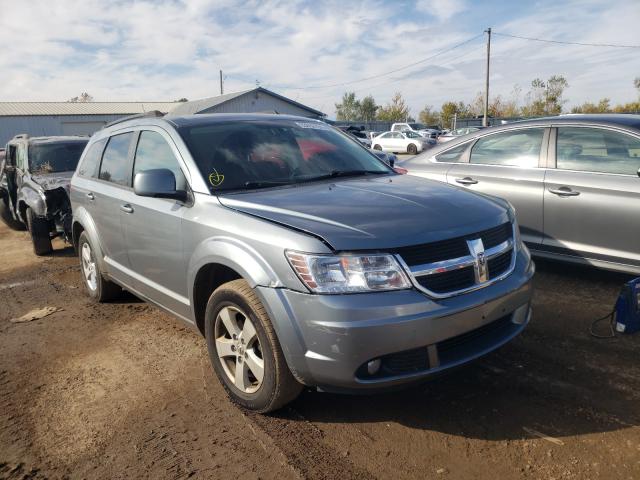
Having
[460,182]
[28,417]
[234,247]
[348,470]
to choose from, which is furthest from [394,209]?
[460,182]

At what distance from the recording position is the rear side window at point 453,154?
19.2ft

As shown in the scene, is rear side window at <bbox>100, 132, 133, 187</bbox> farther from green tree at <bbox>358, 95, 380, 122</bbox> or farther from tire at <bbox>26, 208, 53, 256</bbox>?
green tree at <bbox>358, 95, 380, 122</bbox>

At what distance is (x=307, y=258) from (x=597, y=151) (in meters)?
3.57

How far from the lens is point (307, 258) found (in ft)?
8.21

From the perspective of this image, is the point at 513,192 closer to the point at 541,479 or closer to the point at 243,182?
the point at 243,182

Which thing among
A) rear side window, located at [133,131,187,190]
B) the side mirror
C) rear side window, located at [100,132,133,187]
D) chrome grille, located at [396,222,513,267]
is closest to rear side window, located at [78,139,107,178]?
rear side window, located at [100,132,133,187]

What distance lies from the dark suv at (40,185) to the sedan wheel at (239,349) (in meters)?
5.17

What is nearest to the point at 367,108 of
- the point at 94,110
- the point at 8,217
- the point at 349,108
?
the point at 349,108

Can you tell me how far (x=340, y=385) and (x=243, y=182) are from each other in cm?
153

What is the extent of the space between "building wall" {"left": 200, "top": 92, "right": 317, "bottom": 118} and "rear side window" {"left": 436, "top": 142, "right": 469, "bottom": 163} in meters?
32.2

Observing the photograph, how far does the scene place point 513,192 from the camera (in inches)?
203

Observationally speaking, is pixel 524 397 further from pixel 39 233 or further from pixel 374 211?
pixel 39 233

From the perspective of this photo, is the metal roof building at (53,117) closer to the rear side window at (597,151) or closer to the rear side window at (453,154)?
the rear side window at (453,154)

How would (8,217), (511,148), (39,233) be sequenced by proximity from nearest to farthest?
(511,148)
(39,233)
(8,217)
